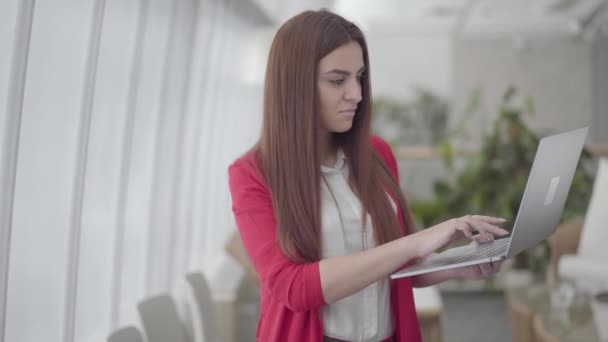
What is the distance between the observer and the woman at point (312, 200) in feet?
4.88

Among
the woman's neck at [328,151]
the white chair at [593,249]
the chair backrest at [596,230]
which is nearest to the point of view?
the woman's neck at [328,151]

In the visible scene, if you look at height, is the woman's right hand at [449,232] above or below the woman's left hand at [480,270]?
above

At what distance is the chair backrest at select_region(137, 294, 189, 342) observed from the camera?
92.4 inches

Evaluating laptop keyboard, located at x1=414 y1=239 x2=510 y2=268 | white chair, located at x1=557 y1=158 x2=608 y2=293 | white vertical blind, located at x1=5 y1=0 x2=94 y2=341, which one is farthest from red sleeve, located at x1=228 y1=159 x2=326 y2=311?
white chair, located at x1=557 y1=158 x2=608 y2=293

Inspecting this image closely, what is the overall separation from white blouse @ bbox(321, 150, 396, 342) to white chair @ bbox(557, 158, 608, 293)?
8.44 ft

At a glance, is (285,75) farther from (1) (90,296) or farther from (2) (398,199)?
(1) (90,296)

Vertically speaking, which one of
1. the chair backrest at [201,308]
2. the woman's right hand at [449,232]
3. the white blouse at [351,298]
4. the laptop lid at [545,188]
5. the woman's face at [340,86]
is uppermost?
the woman's face at [340,86]

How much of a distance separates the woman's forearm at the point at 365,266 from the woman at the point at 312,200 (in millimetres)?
74

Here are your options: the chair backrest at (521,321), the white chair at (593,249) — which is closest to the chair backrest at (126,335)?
the chair backrest at (521,321)

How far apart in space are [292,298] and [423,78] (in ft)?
38.5

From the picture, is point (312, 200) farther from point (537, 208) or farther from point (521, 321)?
point (521, 321)

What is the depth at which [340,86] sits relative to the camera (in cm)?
154

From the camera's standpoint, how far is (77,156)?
238cm

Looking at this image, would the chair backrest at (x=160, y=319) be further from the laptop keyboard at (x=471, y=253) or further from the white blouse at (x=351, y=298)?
the laptop keyboard at (x=471, y=253)
